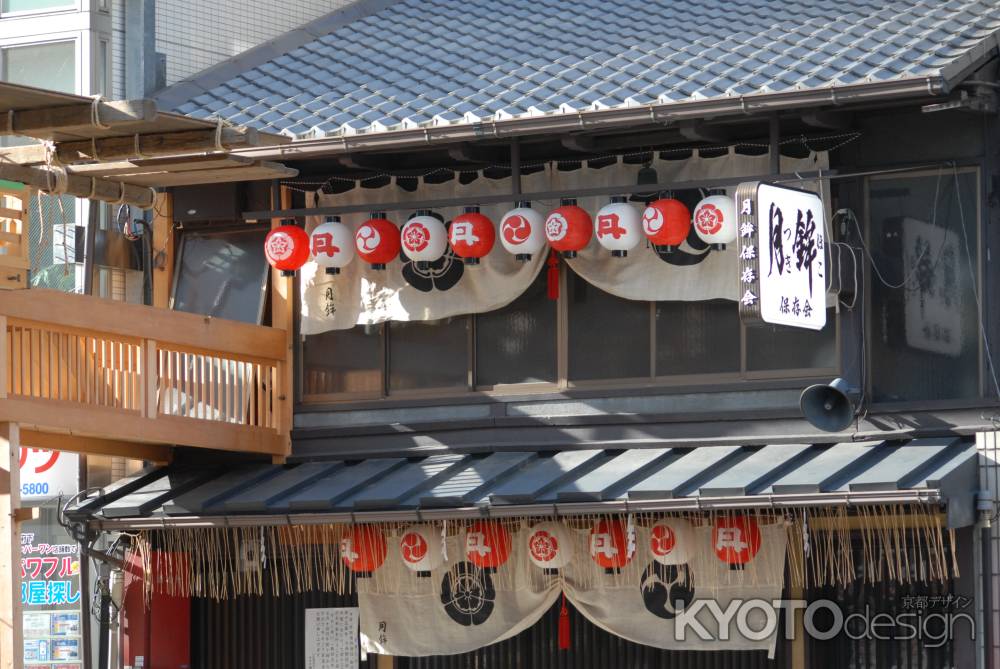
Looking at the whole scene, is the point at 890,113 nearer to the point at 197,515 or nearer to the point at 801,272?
the point at 801,272

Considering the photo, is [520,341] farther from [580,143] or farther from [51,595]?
[51,595]

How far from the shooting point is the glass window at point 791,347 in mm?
14578

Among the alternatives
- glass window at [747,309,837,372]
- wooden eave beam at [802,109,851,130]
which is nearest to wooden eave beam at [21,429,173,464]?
glass window at [747,309,837,372]

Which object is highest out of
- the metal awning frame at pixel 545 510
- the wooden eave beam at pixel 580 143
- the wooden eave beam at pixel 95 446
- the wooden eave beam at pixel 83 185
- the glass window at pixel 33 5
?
the glass window at pixel 33 5

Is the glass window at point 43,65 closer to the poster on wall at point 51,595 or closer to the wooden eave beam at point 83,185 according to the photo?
the wooden eave beam at point 83,185

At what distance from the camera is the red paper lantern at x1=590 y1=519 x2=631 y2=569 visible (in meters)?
14.4

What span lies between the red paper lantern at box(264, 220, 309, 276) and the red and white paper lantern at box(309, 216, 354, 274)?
0.36 feet

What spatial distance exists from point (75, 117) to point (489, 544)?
5.22 meters

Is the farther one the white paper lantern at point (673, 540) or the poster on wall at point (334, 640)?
the poster on wall at point (334, 640)

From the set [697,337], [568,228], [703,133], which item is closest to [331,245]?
[568,228]

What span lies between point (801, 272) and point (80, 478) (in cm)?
800

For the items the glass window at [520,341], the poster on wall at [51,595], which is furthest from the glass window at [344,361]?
the poster on wall at [51,595]

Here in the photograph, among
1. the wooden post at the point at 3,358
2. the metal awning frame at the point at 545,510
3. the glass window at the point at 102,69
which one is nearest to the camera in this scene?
the metal awning frame at the point at 545,510

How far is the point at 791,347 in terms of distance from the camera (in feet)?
48.3
